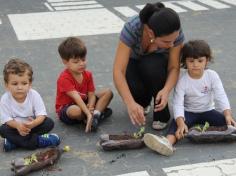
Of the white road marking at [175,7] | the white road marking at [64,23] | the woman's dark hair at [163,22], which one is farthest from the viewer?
the white road marking at [175,7]

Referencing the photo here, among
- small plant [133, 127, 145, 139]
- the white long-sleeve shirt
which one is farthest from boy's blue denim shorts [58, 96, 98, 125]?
the white long-sleeve shirt

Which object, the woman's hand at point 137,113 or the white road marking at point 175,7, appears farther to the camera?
the white road marking at point 175,7

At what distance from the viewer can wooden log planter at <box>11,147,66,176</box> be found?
9.54 ft

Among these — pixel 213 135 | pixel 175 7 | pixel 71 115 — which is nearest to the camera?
pixel 213 135

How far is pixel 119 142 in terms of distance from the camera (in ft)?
10.5

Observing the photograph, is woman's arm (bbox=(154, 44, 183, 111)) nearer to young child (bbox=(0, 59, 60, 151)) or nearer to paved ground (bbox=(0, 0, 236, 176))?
paved ground (bbox=(0, 0, 236, 176))

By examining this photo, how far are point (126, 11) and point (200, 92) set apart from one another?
11.9 ft

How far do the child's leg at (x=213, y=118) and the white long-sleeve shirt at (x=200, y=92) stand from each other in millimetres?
33

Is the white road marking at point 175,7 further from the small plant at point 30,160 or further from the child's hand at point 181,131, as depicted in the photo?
the small plant at point 30,160

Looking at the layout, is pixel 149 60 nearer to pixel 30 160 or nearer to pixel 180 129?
pixel 180 129

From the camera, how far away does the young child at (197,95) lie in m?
3.35

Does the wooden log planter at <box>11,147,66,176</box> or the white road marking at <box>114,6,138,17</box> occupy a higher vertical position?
the white road marking at <box>114,6,138,17</box>

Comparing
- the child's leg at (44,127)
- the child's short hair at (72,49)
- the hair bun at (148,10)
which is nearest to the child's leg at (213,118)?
the hair bun at (148,10)

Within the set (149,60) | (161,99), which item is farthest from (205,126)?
(149,60)
